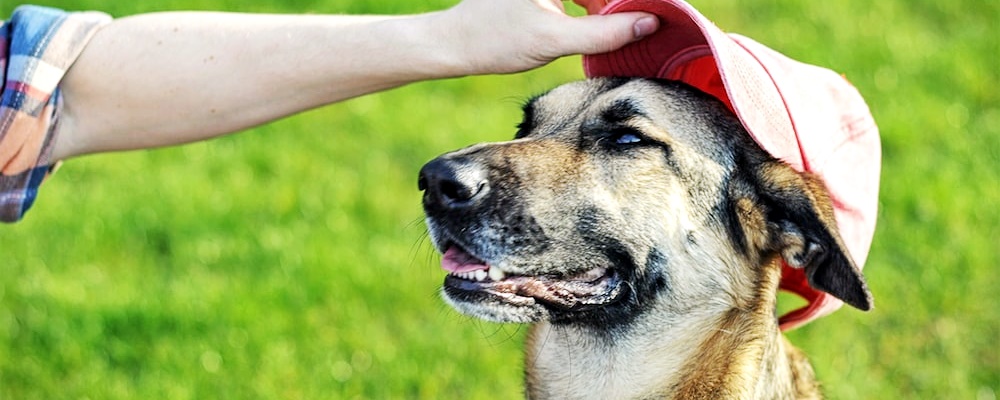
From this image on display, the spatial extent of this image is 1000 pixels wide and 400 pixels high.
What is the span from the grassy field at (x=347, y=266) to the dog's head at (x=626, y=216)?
102 centimetres

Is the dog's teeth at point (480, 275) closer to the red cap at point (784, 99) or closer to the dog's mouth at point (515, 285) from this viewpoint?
the dog's mouth at point (515, 285)

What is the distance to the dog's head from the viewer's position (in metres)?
3.45

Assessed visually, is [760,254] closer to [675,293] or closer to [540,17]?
[675,293]

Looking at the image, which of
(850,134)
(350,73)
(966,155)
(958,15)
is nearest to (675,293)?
(850,134)

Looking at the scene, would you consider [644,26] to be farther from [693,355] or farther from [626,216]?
[693,355]

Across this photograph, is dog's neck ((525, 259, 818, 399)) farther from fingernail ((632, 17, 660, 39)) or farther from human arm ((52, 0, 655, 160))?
human arm ((52, 0, 655, 160))

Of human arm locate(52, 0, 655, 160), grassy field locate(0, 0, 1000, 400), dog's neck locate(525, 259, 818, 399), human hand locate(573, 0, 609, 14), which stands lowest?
Result: grassy field locate(0, 0, 1000, 400)

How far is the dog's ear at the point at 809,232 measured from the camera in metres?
3.40

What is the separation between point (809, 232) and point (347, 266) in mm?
3009

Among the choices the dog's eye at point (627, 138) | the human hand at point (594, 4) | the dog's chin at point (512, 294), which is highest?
the human hand at point (594, 4)

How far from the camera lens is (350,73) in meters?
3.96

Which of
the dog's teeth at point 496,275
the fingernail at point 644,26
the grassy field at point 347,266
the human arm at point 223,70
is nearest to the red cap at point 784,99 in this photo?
the fingernail at point 644,26

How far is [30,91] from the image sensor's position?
3797 mm

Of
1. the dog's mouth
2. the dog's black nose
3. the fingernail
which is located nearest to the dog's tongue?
the dog's mouth
